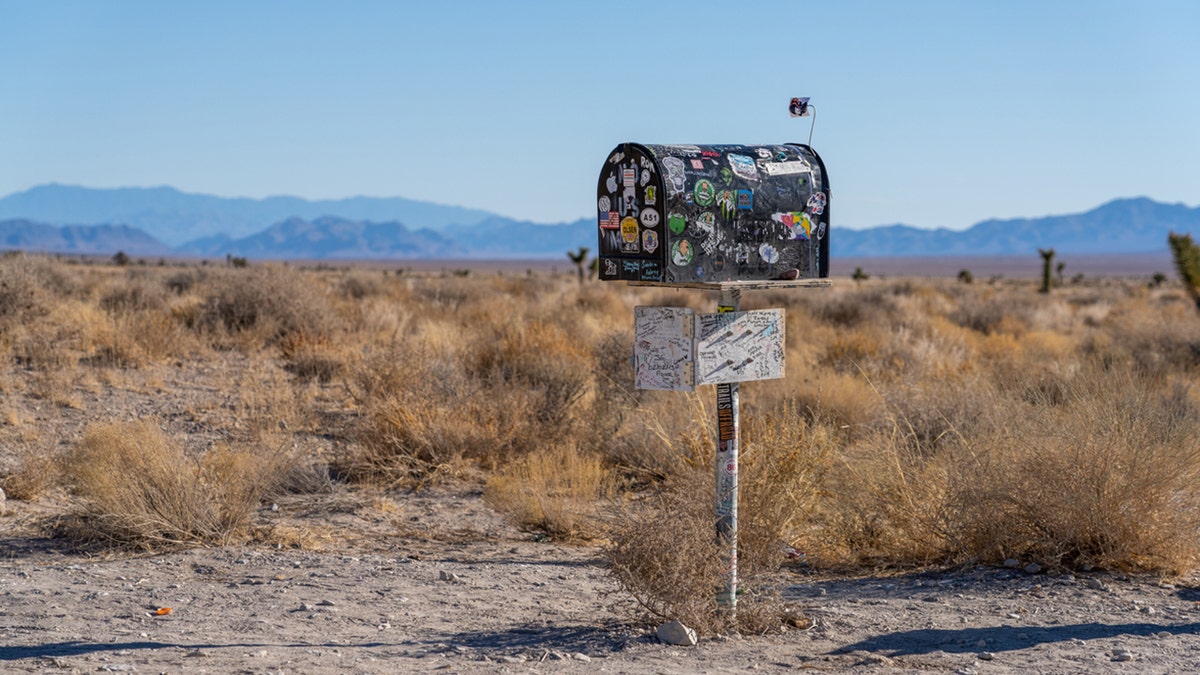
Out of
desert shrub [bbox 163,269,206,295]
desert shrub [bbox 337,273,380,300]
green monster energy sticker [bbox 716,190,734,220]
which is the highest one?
green monster energy sticker [bbox 716,190,734,220]

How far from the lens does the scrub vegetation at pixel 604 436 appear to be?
7699 mm

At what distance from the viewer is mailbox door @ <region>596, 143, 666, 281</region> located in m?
6.08

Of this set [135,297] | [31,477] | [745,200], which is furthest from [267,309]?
[745,200]

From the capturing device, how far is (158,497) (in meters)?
8.46

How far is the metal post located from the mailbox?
0.33 meters

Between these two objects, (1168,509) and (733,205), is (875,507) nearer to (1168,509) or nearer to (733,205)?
(1168,509)

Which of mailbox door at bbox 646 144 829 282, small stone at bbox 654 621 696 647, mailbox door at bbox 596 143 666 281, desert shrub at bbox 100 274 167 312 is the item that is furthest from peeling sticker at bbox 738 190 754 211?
desert shrub at bbox 100 274 167 312

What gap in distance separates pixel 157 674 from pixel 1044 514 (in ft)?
17.9

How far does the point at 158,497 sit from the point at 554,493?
3100 mm

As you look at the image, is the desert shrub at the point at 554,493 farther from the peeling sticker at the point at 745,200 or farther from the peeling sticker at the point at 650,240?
the peeling sticker at the point at 745,200

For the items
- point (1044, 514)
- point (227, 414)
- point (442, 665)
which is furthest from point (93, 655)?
point (227, 414)

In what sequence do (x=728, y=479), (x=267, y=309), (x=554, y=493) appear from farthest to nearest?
1. (x=267, y=309)
2. (x=554, y=493)
3. (x=728, y=479)

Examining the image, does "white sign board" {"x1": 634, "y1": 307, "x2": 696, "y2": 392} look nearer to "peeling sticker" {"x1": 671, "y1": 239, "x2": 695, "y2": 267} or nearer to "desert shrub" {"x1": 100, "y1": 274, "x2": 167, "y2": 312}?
"peeling sticker" {"x1": 671, "y1": 239, "x2": 695, "y2": 267}

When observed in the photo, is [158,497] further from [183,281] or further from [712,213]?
[183,281]
